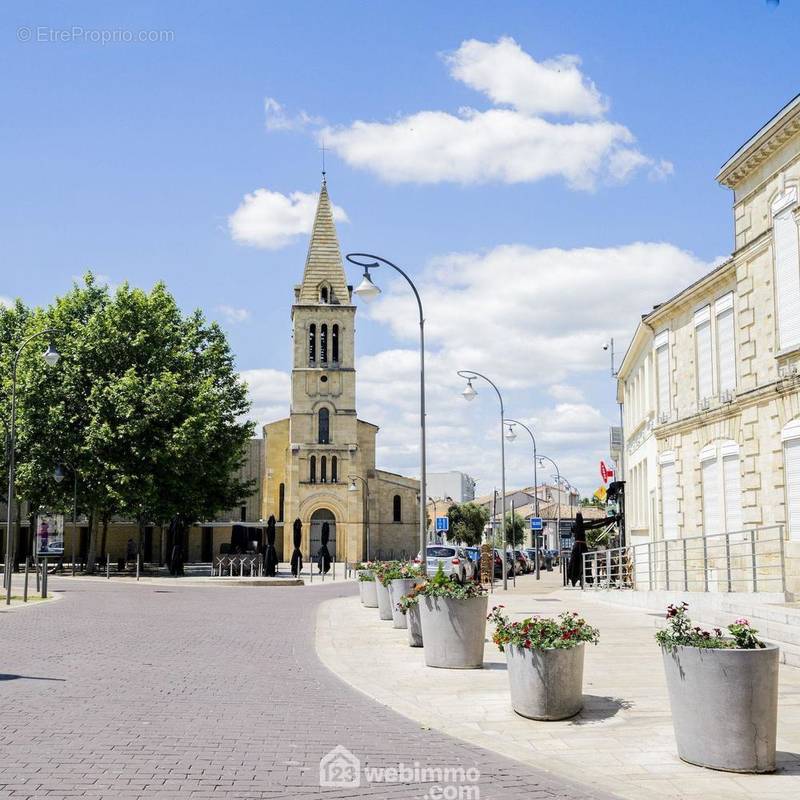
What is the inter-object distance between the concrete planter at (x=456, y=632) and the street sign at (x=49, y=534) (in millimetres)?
35767

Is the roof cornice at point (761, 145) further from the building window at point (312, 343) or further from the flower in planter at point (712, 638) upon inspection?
the building window at point (312, 343)

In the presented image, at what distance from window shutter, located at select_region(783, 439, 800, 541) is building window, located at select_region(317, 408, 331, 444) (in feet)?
202

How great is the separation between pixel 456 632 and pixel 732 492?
965 centimetres

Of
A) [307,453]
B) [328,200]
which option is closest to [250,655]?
[307,453]

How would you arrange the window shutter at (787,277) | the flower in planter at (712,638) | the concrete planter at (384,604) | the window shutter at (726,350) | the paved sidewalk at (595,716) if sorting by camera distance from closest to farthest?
1. the paved sidewalk at (595,716)
2. the flower in planter at (712,638)
3. the window shutter at (787,277)
4. the concrete planter at (384,604)
5. the window shutter at (726,350)

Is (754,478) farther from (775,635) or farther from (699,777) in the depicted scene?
(699,777)

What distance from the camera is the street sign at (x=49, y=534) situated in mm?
44188

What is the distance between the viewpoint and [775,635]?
39.0 ft

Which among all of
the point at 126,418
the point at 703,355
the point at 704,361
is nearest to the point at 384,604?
the point at 704,361

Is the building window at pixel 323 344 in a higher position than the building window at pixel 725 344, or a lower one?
higher

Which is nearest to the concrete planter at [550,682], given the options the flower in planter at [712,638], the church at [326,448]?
the flower in planter at [712,638]

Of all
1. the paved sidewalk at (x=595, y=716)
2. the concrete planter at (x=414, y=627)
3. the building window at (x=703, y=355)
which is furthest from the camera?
the building window at (x=703, y=355)

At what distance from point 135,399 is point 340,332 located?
37516 millimetres

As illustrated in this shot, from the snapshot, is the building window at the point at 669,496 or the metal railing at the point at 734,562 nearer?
the metal railing at the point at 734,562
